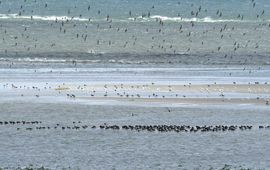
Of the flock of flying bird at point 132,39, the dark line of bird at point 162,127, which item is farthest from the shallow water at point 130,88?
the dark line of bird at point 162,127

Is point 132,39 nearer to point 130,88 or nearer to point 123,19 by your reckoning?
point 123,19

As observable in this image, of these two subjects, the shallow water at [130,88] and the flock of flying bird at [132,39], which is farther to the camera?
the flock of flying bird at [132,39]

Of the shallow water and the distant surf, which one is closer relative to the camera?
the shallow water

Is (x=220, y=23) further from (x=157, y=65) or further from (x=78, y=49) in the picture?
(x=157, y=65)

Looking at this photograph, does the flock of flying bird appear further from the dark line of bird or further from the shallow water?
the dark line of bird

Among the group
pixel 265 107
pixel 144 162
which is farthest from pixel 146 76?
pixel 144 162

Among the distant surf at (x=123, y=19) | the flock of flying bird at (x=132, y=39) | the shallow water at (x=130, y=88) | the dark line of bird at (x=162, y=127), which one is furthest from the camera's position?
the distant surf at (x=123, y=19)

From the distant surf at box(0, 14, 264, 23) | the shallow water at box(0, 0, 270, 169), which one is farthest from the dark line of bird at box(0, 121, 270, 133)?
the distant surf at box(0, 14, 264, 23)

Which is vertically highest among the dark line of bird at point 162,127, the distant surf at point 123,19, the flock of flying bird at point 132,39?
the distant surf at point 123,19

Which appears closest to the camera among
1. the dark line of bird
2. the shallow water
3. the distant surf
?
the shallow water

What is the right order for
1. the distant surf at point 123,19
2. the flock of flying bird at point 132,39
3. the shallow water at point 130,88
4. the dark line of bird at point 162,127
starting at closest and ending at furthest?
the shallow water at point 130,88
the dark line of bird at point 162,127
the flock of flying bird at point 132,39
the distant surf at point 123,19

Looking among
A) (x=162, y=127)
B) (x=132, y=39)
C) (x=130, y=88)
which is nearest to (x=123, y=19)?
(x=132, y=39)

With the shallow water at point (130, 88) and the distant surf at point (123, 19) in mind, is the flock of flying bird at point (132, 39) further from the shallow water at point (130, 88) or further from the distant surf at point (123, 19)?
the distant surf at point (123, 19)

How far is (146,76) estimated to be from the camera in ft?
200
